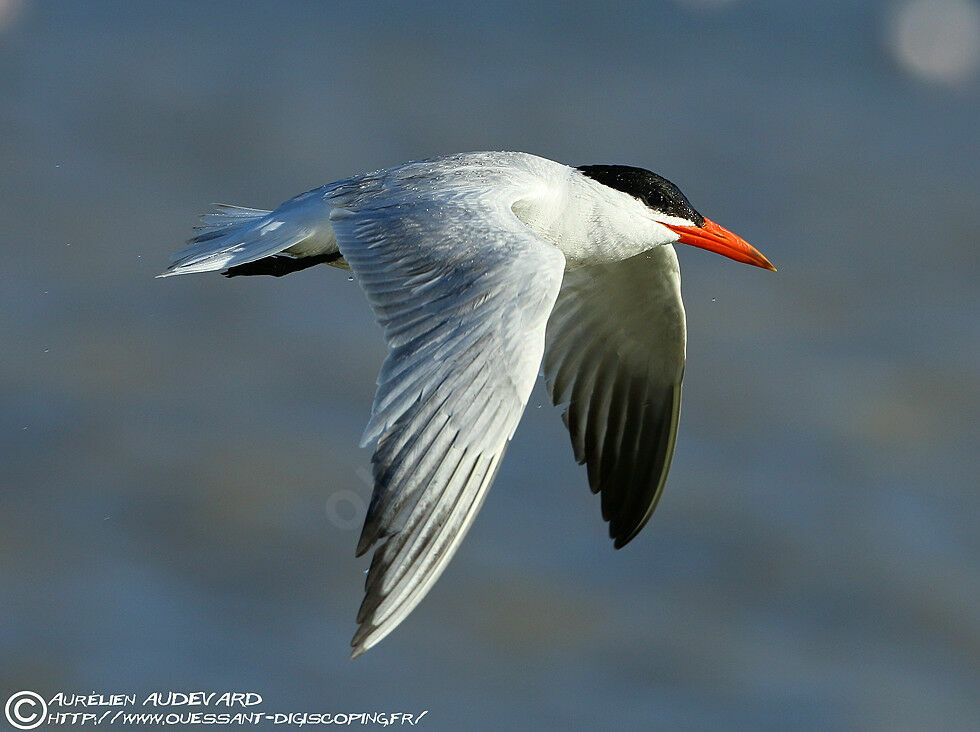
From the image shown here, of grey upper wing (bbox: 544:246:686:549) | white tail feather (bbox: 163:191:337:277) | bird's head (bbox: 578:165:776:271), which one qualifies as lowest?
grey upper wing (bbox: 544:246:686:549)

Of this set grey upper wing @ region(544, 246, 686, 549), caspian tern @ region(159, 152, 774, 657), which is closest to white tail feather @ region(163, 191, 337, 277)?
caspian tern @ region(159, 152, 774, 657)

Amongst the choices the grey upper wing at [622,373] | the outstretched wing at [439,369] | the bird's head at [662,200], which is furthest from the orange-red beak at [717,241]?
the outstretched wing at [439,369]

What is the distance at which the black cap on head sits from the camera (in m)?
5.46

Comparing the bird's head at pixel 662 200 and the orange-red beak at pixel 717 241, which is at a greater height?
the bird's head at pixel 662 200

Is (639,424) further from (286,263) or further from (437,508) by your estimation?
(437,508)

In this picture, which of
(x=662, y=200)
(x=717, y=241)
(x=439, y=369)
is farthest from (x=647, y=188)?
(x=439, y=369)

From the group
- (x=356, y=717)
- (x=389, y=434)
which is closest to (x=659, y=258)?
(x=389, y=434)

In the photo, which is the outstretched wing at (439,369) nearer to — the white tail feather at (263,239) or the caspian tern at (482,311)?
the caspian tern at (482,311)

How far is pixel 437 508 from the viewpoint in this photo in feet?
12.5

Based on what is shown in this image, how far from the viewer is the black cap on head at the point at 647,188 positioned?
5461 millimetres

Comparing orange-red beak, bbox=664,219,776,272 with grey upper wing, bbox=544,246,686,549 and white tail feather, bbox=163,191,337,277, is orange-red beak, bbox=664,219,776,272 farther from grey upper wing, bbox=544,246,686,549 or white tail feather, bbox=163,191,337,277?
white tail feather, bbox=163,191,337,277

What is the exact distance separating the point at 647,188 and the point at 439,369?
167cm

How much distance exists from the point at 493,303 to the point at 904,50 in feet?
32.5

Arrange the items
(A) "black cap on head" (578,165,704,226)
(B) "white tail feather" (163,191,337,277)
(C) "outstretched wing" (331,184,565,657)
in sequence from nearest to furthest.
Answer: (C) "outstretched wing" (331,184,565,657) < (B) "white tail feather" (163,191,337,277) < (A) "black cap on head" (578,165,704,226)
